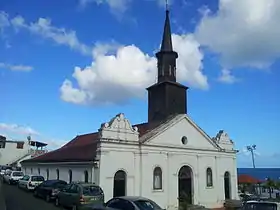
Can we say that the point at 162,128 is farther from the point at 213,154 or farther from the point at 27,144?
the point at 27,144

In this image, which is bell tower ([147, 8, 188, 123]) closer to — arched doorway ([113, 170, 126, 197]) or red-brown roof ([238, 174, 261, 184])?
arched doorway ([113, 170, 126, 197])

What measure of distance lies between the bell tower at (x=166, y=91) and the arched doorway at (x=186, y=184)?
17.6ft

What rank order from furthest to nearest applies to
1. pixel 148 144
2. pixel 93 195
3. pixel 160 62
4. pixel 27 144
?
pixel 27 144
pixel 160 62
pixel 148 144
pixel 93 195

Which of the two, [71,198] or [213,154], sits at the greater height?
[213,154]

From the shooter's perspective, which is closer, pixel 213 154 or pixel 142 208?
pixel 142 208

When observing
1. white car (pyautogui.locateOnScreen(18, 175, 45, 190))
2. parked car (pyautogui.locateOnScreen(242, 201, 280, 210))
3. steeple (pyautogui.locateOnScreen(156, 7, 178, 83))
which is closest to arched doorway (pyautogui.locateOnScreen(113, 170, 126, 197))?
steeple (pyautogui.locateOnScreen(156, 7, 178, 83))

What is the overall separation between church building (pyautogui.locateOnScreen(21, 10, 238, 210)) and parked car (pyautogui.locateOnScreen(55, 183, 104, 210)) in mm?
3091

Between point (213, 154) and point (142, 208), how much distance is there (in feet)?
68.5

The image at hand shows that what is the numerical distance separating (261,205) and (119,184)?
1534cm

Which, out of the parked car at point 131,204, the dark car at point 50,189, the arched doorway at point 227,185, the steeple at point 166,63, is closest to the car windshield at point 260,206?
the parked car at point 131,204

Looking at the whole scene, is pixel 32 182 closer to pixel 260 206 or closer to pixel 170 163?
pixel 170 163

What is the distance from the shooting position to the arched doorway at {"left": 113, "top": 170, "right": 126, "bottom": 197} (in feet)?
89.7

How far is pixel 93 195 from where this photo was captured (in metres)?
22.5

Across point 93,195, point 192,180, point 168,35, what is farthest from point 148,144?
point 168,35
